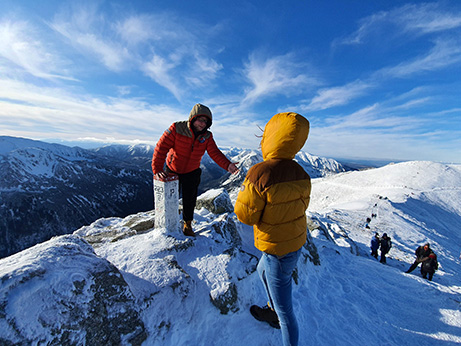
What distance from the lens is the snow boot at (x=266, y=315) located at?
379 centimetres

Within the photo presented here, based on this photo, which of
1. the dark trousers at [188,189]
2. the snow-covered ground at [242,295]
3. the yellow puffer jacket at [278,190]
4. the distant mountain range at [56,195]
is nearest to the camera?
the yellow puffer jacket at [278,190]

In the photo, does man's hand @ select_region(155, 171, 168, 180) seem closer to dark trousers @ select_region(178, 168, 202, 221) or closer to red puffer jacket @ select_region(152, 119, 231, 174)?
red puffer jacket @ select_region(152, 119, 231, 174)

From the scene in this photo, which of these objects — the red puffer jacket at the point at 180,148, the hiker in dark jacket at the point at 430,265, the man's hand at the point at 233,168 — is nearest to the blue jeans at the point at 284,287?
the man's hand at the point at 233,168

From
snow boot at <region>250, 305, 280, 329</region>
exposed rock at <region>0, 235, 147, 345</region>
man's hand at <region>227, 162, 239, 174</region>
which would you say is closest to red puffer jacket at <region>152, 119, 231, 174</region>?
man's hand at <region>227, 162, 239, 174</region>

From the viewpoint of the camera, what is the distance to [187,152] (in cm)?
510

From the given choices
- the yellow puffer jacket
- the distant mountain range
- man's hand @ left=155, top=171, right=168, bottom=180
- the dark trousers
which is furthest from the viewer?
the distant mountain range

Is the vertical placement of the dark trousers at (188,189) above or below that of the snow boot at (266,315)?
above

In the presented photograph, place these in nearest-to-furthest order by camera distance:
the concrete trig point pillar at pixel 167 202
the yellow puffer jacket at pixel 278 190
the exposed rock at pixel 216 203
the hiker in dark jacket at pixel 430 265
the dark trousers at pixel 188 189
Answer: the yellow puffer jacket at pixel 278 190 → the concrete trig point pillar at pixel 167 202 → the dark trousers at pixel 188 189 → the exposed rock at pixel 216 203 → the hiker in dark jacket at pixel 430 265

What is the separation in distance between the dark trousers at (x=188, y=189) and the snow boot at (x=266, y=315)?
2.92 m

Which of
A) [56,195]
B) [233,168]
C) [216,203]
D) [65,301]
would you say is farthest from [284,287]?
[56,195]

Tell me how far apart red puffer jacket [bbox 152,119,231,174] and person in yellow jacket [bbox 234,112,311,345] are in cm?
249

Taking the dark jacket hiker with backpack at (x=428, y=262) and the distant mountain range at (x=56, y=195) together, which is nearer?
the dark jacket hiker with backpack at (x=428, y=262)

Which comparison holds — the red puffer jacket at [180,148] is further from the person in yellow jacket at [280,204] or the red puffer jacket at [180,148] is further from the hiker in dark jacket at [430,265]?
the hiker in dark jacket at [430,265]

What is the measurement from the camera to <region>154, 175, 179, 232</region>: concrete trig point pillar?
5152mm
